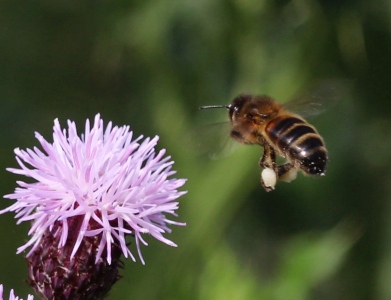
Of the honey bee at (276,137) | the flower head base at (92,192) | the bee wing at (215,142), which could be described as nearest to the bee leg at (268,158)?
the honey bee at (276,137)

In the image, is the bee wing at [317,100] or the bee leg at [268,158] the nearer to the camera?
the bee leg at [268,158]

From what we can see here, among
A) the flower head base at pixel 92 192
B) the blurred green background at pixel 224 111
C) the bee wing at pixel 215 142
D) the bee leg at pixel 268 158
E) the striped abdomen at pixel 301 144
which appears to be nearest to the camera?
the flower head base at pixel 92 192

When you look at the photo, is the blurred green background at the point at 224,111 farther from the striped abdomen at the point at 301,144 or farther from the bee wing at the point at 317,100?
the striped abdomen at the point at 301,144

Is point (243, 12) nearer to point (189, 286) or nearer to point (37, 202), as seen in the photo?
point (189, 286)

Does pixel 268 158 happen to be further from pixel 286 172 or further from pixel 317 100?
pixel 317 100

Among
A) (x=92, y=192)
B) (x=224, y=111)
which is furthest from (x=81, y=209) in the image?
(x=224, y=111)

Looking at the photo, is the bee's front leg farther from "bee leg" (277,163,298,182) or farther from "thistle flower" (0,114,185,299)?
"thistle flower" (0,114,185,299)

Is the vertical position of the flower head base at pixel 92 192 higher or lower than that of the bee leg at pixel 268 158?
lower
